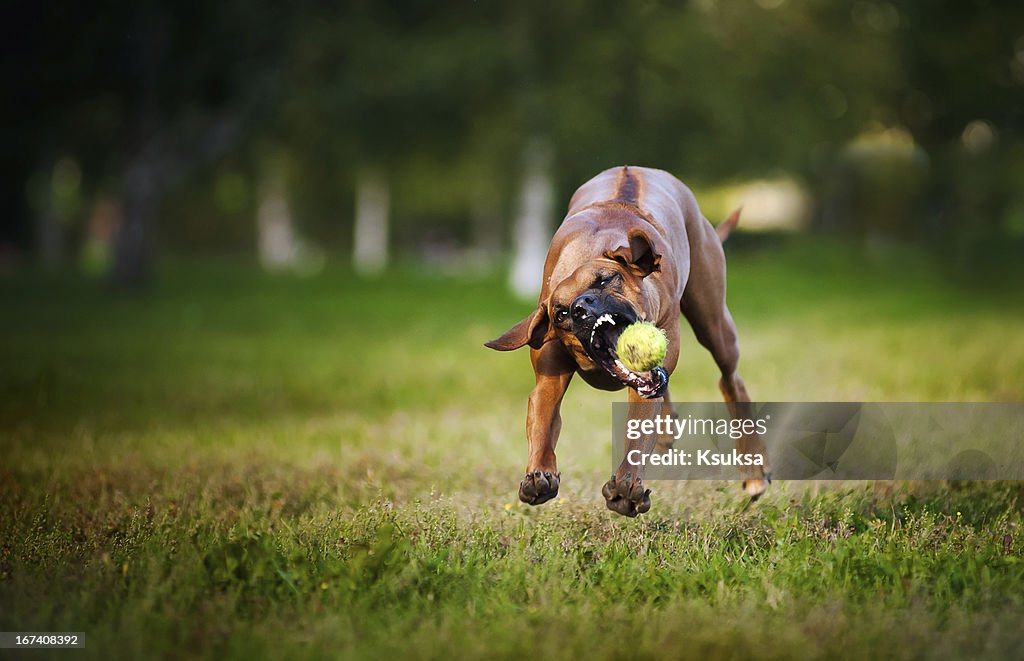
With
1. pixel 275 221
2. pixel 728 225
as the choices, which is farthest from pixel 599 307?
pixel 275 221

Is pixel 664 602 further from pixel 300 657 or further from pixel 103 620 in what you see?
pixel 103 620

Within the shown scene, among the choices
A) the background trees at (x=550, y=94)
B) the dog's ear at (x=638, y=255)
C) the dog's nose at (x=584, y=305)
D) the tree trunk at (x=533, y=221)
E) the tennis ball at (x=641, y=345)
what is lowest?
the tennis ball at (x=641, y=345)

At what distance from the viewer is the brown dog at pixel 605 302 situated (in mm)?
4258

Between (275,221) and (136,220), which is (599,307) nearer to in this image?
(136,220)

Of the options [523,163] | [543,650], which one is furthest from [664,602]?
[523,163]

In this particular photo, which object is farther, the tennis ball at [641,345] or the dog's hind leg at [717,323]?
the dog's hind leg at [717,323]

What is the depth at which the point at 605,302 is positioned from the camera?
13.8ft

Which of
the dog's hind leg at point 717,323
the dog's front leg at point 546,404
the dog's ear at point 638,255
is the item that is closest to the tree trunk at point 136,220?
the dog's hind leg at point 717,323

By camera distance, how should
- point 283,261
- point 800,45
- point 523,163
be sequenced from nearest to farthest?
point 800,45 < point 523,163 < point 283,261

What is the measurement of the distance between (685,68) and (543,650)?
561 inches

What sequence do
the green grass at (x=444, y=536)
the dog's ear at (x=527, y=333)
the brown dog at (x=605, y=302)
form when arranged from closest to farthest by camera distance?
1. the green grass at (x=444, y=536)
2. the brown dog at (x=605, y=302)
3. the dog's ear at (x=527, y=333)

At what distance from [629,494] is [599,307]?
2.91 feet

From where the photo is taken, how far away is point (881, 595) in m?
4.14

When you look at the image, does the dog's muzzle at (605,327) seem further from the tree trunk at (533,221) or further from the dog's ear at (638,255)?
the tree trunk at (533,221)
